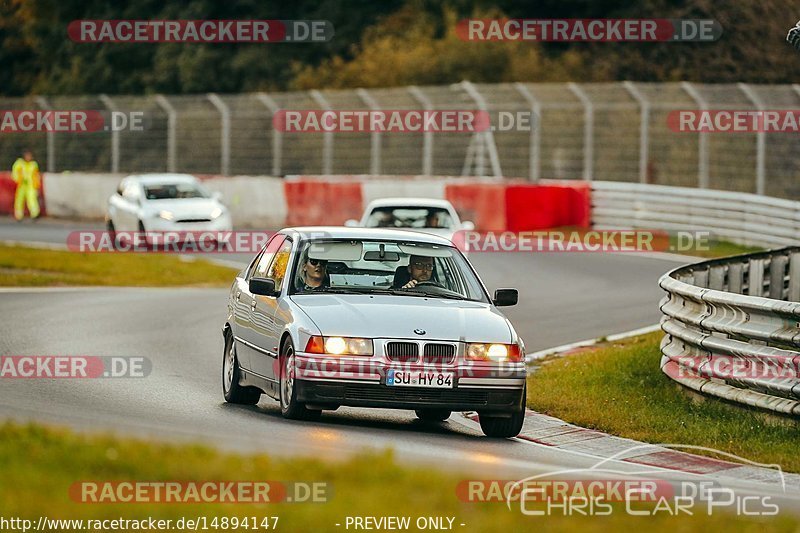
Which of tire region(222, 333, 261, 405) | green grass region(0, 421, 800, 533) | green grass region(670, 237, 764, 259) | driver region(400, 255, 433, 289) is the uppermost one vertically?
driver region(400, 255, 433, 289)

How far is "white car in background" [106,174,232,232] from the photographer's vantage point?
32250mm

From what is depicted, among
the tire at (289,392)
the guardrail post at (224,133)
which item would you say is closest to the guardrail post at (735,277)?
the tire at (289,392)

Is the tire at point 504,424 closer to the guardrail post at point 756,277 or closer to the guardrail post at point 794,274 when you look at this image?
the guardrail post at point 756,277

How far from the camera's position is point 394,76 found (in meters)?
55.9

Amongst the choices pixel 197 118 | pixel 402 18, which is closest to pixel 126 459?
pixel 197 118

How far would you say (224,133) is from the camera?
42.3 metres

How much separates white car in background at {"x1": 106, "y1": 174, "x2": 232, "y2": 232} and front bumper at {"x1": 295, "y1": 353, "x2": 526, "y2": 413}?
20.9 m

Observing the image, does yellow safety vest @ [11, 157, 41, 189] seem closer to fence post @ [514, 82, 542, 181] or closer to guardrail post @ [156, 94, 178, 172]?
guardrail post @ [156, 94, 178, 172]

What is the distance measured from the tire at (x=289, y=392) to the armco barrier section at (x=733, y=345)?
3.10 m

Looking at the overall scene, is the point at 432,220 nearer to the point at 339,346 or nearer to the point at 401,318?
the point at 401,318

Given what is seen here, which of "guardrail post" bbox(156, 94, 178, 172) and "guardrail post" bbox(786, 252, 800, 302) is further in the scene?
"guardrail post" bbox(156, 94, 178, 172)

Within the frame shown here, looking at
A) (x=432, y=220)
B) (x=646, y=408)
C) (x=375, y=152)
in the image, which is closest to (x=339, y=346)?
(x=646, y=408)

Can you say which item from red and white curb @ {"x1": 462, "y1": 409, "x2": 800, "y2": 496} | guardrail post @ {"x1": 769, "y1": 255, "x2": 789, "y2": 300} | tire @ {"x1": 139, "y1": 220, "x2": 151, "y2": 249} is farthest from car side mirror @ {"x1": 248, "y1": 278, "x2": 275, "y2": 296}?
tire @ {"x1": 139, "y1": 220, "x2": 151, "y2": 249}

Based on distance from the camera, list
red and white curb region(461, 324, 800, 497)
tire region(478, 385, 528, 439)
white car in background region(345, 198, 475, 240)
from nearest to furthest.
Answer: red and white curb region(461, 324, 800, 497)
tire region(478, 385, 528, 439)
white car in background region(345, 198, 475, 240)
